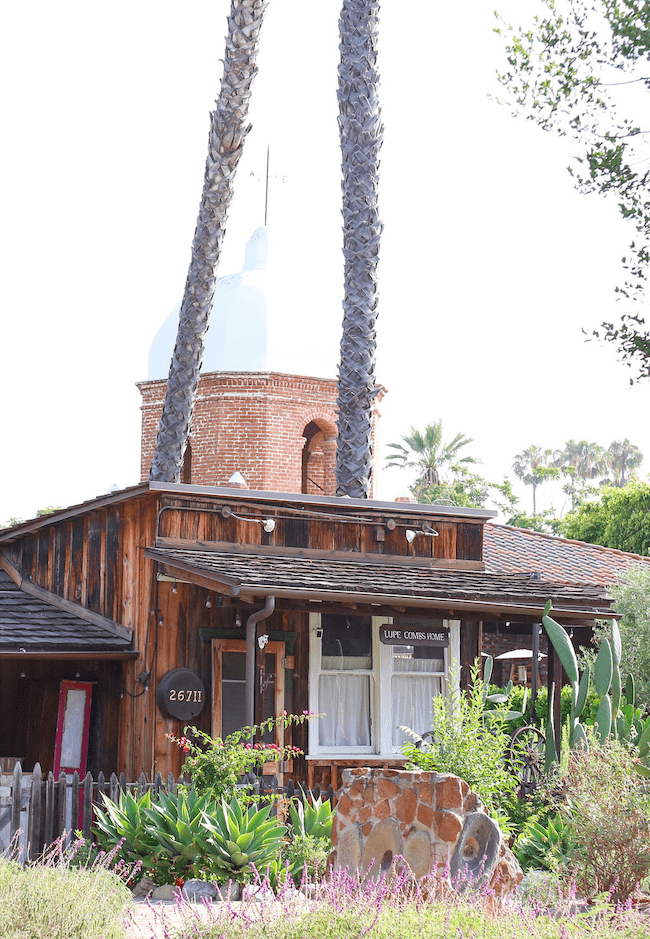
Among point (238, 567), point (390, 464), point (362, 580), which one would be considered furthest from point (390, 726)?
point (390, 464)

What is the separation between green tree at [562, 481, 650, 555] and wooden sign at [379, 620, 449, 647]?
19988 millimetres

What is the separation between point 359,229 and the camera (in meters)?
17.7

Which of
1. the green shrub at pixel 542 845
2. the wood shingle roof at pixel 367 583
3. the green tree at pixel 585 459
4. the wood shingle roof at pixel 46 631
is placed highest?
the green tree at pixel 585 459

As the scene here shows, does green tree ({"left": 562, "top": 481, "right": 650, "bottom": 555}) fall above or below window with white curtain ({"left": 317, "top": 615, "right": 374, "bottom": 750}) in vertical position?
above

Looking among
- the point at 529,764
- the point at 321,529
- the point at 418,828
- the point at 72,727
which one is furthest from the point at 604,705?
the point at 72,727

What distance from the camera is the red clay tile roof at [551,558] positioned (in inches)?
816

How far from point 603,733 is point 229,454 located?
1480 centimetres

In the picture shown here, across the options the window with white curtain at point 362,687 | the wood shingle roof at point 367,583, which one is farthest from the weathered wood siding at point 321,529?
the window with white curtain at point 362,687

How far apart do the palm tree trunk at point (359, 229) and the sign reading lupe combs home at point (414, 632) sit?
126 inches

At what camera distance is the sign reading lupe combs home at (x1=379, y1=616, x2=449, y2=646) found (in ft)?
47.2

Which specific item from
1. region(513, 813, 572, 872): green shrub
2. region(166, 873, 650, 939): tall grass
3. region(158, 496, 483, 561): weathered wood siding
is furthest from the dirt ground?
region(158, 496, 483, 561): weathered wood siding

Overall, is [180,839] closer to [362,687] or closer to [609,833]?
[609,833]

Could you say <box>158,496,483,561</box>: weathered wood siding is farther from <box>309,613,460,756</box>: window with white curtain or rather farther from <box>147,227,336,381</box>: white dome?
<box>147,227,336,381</box>: white dome

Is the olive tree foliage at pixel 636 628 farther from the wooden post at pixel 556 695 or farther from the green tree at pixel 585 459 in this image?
the green tree at pixel 585 459
